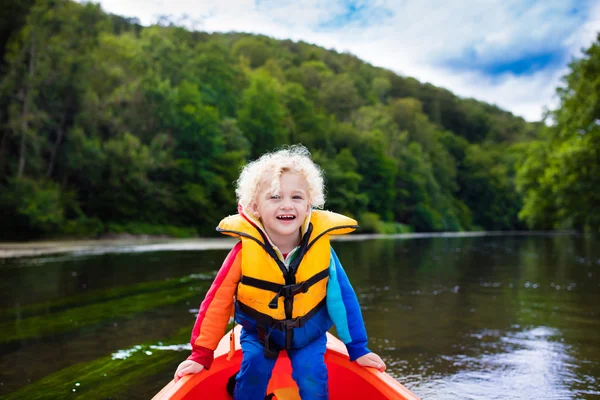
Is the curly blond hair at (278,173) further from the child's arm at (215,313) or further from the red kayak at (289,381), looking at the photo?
the red kayak at (289,381)

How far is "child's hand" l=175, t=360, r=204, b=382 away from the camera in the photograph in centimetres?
258

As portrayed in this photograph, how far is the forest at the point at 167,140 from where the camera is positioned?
77.0 feet

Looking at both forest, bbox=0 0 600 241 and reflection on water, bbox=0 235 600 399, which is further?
forest, bbox=0 0 600 241

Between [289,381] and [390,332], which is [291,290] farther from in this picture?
[390,332]

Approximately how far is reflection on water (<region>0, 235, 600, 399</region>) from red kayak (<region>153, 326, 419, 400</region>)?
0.93 metres

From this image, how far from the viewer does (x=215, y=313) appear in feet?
8.55

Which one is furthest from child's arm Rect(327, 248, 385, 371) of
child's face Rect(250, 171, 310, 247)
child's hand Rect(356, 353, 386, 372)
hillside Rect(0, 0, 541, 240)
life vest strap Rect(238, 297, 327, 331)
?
hillside Rect(0, 0, 541, 240)

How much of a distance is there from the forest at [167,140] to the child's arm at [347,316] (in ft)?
72.7

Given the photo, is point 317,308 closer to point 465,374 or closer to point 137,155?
point 465,374

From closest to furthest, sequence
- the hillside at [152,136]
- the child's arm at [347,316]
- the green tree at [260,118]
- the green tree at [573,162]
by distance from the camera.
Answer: the child's arm at [347,316] < the hillside at [152,136] < the green tree at [573,162] < the green tree at [260,118]

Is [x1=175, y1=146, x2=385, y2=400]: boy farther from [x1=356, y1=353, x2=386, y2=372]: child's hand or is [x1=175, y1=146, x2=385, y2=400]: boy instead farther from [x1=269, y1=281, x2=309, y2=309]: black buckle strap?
[x1=356, y1=353, x2=386, y2=372]: child's hand

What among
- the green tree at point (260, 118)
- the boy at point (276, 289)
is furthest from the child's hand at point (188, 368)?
the green tree at point (260, 118)

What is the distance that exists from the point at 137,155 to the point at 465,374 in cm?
2585

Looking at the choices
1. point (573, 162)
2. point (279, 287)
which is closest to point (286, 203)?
point (279, 287)
